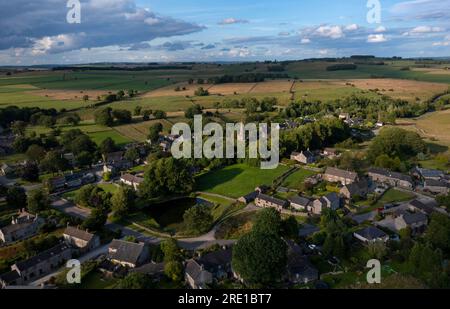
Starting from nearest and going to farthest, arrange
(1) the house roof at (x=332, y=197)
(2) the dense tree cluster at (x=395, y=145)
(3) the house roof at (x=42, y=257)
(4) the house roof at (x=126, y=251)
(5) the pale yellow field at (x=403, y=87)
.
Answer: (3) the house roof at (x=42, y=257)
(4) the house roof at (x=126, y=251)
(1) the house roof at (x=332, y=197)
(2) the dense tree cluster at (x=395, y=145)
(5) the pale yellow field at (x=403, y=87)

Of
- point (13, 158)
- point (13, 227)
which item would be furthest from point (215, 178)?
point (13, 158)

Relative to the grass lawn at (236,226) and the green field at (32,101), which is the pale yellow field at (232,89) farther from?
the grass lawn at (236,226)

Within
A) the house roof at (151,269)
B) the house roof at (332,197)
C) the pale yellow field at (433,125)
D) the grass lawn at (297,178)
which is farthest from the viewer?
the pale yellow field at (433,125)

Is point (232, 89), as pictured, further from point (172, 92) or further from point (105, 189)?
point (105, 189)

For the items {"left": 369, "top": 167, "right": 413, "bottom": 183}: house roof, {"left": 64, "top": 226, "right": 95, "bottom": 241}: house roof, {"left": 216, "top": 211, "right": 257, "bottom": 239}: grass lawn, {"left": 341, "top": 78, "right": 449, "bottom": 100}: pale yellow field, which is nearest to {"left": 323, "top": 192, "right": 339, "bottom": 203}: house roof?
{"left": 216, "top": 211, "right": 257, "bottom": 239}: grass lawn

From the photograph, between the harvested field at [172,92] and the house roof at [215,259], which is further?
the harvested field at [172,92]

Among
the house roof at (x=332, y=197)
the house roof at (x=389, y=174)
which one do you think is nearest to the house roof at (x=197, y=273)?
the house roof at (x=332, y=197)
